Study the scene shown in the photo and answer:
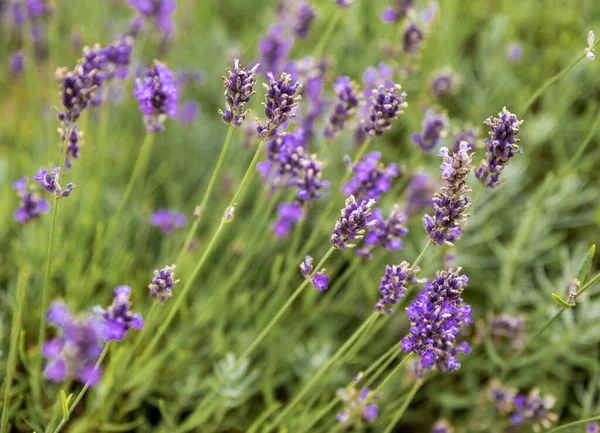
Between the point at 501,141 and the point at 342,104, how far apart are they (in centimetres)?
65

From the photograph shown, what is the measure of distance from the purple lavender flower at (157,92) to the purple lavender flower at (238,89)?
31 centimetres

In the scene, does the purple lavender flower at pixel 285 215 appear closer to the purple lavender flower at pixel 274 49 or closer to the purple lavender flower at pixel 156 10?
the purple lavender flower at pixel 274 49

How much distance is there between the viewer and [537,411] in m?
2.07

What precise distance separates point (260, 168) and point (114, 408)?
114 centimetres

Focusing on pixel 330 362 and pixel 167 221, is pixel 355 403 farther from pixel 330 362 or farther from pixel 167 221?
pixel 167 221

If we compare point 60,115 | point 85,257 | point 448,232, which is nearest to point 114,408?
point 85,257

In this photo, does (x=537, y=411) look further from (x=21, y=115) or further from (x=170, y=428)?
(x=21, y=115)

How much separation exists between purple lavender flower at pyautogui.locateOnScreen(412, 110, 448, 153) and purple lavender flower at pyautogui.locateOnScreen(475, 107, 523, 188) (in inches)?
20.2

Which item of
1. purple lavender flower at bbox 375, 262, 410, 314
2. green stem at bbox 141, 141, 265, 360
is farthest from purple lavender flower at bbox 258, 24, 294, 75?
purple lavender flower at bbox 375, 262, 410, 314

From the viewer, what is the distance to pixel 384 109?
1723 millimetres

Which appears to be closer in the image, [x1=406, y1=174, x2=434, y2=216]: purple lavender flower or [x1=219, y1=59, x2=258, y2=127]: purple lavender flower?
[x1=219, y1=59, x2=258, y2=127]: purple lavender flower

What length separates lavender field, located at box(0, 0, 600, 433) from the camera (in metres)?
1.60

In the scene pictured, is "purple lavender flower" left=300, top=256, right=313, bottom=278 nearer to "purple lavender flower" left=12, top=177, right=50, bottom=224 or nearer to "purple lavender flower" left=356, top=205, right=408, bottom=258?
"purple lavender flower" left=356, top=205, right=408, bottom=258

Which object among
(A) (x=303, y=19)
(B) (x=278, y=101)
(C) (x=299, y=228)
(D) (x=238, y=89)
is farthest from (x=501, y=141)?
(A) (x=303, y=19)
